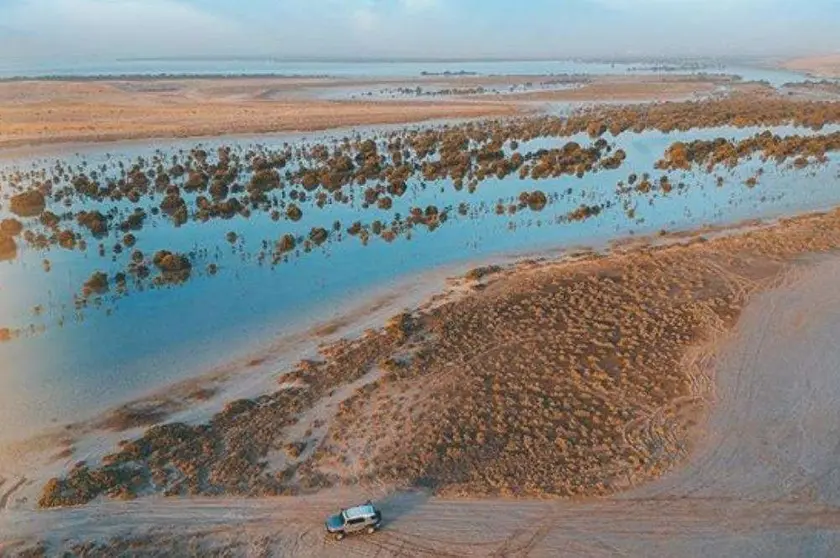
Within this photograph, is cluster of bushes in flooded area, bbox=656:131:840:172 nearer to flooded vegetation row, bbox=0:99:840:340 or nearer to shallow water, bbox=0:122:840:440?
flooded vegetation row, bbox=0:99:840:340

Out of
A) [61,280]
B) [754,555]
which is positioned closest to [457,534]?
[754,555]

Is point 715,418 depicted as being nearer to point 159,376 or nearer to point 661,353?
point 661,353

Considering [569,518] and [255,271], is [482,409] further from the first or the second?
[255,271]


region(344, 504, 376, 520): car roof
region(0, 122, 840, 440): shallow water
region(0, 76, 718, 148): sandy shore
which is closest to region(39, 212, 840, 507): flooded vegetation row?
region(344, 504, 376, 520): car roof

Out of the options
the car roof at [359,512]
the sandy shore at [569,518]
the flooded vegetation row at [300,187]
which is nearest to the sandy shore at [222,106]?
the flooded vegetation row at [300,187]

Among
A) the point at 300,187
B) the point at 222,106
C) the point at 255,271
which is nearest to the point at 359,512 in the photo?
the point at 255,271
